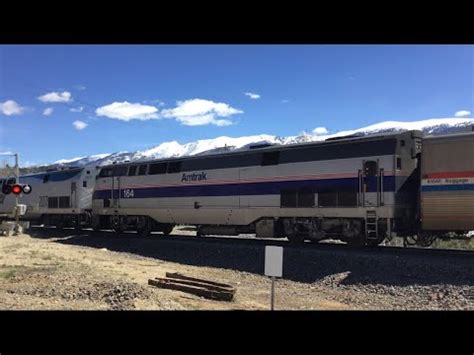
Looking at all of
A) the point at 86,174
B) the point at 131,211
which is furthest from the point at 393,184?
the point at 86,174

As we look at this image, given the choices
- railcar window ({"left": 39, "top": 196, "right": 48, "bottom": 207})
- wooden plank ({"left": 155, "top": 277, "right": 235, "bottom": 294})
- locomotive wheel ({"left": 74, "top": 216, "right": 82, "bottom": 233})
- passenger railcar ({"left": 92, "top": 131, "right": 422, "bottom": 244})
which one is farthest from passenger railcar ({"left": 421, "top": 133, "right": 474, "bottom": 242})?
railcar window ({"left": 39, "top": 196, "right": 48, "bottom": 207})

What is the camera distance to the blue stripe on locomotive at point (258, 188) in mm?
18562

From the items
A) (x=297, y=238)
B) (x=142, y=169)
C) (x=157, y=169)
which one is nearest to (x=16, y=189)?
(x=142, y=169)

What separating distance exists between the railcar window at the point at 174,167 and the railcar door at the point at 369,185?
416 inches

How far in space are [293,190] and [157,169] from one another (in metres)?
9.42

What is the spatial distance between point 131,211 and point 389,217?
627 inches

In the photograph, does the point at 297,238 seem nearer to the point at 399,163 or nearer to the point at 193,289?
the point at 399,163

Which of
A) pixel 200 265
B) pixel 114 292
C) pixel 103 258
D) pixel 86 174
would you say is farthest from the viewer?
pixel 86 174

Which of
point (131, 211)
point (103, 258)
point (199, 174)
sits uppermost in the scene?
point (199, 174)

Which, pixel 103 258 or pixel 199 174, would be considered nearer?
pixel 103 258

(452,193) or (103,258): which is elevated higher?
(452,193)
